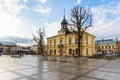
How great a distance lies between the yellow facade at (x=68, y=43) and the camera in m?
46.4

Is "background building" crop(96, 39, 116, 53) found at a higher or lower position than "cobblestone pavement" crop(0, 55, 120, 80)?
higher

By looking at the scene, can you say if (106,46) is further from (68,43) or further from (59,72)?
(59,72)

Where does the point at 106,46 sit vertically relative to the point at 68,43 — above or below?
below

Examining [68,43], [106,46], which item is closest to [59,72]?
[68,43]

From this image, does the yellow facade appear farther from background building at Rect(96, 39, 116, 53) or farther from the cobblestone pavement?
the cobblestone pavement

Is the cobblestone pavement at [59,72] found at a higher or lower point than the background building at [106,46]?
lower

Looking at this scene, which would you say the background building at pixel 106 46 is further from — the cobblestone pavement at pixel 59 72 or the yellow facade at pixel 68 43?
the cobblestone pavement at pixel 59 72

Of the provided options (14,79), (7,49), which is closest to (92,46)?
(14,79)

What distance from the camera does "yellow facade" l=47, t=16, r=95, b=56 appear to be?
4636 centimetres

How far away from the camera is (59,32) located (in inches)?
2042

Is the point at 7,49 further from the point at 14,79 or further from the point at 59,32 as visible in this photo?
the point at 14,79

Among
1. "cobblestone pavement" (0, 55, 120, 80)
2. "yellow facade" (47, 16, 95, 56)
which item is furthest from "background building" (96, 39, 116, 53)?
"cobblestone pavement" (0, 55, 120, 80)

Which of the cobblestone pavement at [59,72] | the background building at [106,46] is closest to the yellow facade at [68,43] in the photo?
the background building at [106,46]

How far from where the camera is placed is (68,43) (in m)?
48.7
